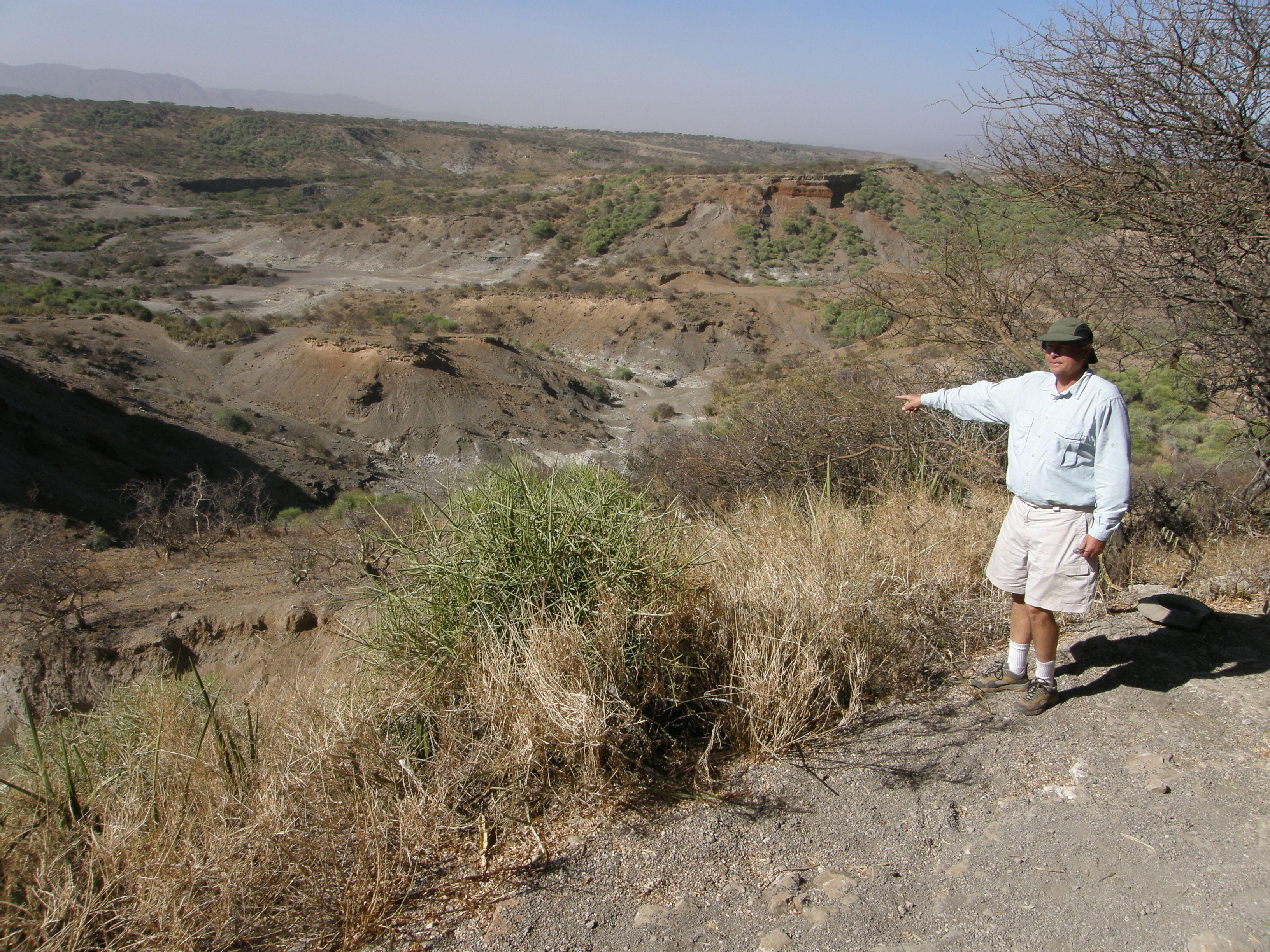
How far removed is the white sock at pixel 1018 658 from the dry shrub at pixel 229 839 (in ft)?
7.92

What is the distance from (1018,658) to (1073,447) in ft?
3.11

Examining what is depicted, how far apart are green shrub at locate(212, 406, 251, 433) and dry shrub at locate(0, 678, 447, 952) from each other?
16.5m

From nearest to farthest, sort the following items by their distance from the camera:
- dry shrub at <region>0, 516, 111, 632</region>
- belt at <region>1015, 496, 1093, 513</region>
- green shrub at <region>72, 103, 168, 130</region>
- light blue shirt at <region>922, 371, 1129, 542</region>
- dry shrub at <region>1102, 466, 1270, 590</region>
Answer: light blue shirt at <region>922, 371, 1129, 542</region> < belt at <region>1015, 496, 1093, 513</region> < dry shrub at <region>1102, 466, 1270, 590</region> < dry shrub at <region>0, 516, 111, 632</region> < green shrub at <region>72, 103, 168, 130</region>

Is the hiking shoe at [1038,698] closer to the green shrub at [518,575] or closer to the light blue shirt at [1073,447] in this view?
the light blue shirt at [1073,447]

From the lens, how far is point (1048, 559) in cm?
289

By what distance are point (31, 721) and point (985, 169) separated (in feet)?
21.6

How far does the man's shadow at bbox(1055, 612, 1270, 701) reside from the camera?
10.1 ft

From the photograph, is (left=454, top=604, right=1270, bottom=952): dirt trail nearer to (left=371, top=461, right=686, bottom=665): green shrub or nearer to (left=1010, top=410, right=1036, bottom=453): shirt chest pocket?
(left=371, top=461, right=686, bottom=665): green shrub

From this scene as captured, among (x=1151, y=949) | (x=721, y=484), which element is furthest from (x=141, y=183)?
(x=1151, y=949)

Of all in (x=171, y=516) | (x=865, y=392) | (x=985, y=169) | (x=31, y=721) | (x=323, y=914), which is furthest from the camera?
(x=171, y=516)

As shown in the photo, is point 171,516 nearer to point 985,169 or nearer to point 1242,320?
point 985,169

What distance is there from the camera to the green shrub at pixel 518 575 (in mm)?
2861

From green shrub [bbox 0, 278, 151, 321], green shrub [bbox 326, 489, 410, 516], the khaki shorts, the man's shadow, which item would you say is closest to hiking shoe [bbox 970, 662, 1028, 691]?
the man's shadow

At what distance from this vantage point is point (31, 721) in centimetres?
232
